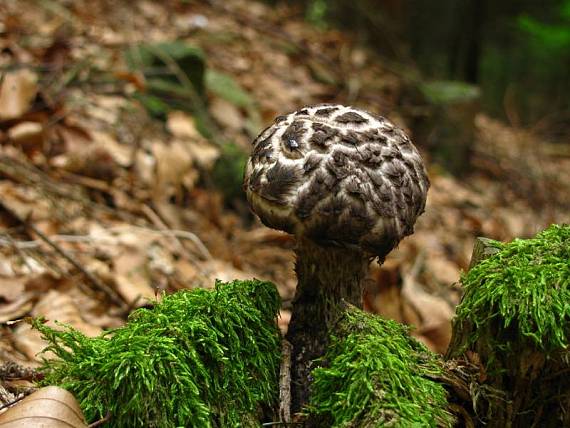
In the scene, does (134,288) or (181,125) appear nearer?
(134,288)

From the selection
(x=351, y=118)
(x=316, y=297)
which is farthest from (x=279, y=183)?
(x=316, y=297)

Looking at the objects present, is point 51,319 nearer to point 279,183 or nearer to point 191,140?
point 279,183

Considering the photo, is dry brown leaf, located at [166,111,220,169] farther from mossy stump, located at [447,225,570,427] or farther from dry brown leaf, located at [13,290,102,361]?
mossy stump, located at [447,225,570,427]

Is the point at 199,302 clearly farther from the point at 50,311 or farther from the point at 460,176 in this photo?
the point at 460,176

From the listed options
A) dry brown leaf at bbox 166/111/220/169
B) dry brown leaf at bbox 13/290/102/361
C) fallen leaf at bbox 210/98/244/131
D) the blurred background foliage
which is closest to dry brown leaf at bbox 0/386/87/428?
dry brown leaf at bbox 13/290/102/361

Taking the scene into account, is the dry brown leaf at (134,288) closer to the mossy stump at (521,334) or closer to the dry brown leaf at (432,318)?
the dry brown leaf at (432,318)

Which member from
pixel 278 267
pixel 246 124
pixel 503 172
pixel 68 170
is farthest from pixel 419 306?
pixel 503 172
